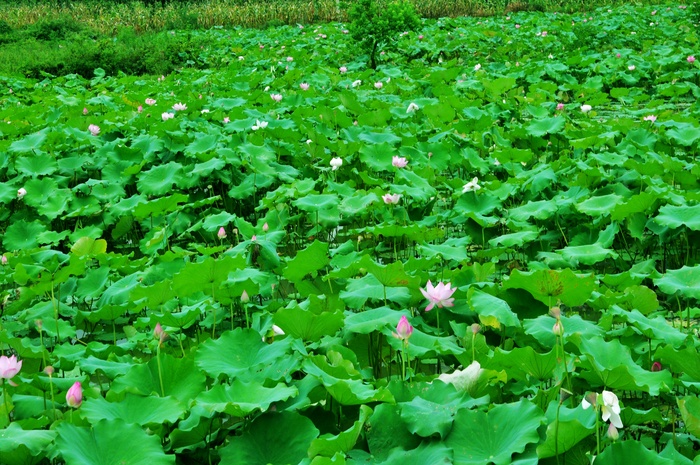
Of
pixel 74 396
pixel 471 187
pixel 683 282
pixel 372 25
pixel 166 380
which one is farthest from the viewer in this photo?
pixel 372 25

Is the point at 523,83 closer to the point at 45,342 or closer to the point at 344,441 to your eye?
the point at 45,342

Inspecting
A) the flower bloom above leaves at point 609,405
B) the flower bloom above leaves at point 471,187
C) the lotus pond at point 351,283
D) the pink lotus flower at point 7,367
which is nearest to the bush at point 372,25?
the lotus pond at point 351,283

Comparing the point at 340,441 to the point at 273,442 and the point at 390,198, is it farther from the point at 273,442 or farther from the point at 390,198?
the point at 390,198

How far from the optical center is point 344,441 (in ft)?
5.05

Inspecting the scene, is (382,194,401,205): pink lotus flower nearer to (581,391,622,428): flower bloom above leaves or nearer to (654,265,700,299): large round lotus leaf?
(654,265,700,299): large round lotus leaf

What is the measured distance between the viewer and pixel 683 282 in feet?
7.87

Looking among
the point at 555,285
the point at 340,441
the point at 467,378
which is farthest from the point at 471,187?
the point at 340,441

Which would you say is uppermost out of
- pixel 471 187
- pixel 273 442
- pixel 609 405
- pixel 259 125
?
pixel 609 405

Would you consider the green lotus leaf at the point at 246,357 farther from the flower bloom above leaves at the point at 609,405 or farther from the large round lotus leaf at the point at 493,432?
the flower bloom above leaves at the point at 609,405

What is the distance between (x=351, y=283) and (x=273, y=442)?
2.97 ft

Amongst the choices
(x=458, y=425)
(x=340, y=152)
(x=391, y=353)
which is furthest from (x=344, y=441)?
(x=340, y=152)

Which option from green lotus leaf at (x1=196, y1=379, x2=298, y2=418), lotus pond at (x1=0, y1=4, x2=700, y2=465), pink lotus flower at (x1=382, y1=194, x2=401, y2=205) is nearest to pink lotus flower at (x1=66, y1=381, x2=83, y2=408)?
lotus pond at (x1=0, y1=4, x2=700, y2=465)

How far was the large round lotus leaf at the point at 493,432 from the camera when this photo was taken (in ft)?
5.01

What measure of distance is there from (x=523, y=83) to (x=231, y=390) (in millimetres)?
6272
